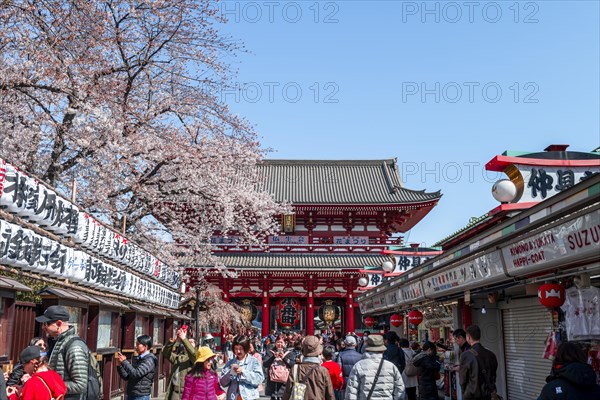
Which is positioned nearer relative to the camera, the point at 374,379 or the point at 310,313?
the point at 374,379

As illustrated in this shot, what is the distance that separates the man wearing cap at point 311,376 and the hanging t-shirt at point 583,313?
139 inches

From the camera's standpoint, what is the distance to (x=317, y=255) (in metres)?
33.2

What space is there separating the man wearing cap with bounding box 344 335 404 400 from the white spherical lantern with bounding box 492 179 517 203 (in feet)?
11.1

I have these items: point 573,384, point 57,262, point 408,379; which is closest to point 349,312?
point 408,379

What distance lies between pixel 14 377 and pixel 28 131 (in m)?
8.57

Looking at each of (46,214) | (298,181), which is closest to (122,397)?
(46,214)

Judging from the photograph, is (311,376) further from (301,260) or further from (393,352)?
(301,260)

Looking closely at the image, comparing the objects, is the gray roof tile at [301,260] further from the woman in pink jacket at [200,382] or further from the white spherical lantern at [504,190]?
the woman in pink jacket at [200,382]

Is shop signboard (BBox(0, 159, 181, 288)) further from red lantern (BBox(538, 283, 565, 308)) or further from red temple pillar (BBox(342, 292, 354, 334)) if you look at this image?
red temple pillar (BBox(342, 292, 354, 334))

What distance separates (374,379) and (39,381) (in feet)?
11.4

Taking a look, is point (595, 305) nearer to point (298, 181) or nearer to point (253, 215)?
point (253, 215)

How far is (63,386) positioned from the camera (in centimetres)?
495

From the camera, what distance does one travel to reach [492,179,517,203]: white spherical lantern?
8484 millimetres

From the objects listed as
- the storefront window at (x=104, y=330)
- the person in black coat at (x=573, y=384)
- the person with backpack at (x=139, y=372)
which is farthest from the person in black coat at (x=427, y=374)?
the storefront window at (x=104, y=330)
